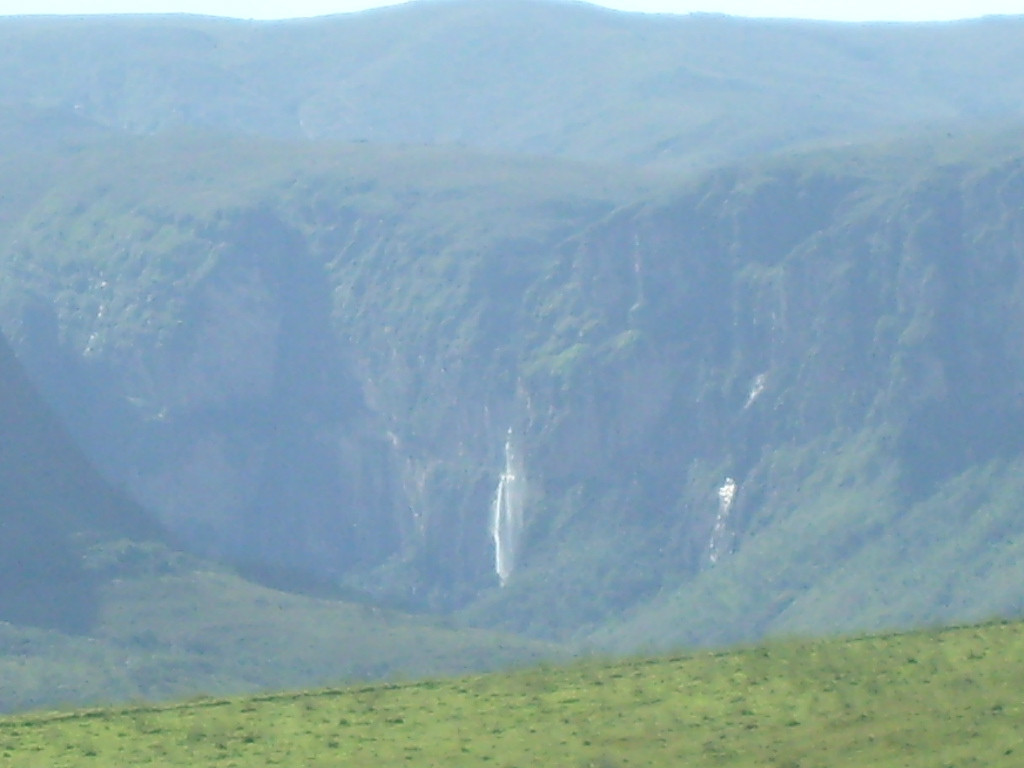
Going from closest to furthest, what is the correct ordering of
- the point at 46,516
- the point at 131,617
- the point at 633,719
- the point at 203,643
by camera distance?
A: the point at 633,719
the point at 203,643
the point at 131,617
the point at 46,516

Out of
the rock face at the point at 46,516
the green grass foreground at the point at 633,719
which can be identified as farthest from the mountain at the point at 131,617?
the green grass foreground at the point at 633,719

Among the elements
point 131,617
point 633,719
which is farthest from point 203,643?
point 633,719

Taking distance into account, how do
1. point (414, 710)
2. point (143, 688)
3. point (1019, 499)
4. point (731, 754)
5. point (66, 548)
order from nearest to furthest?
point (731, 754)
point (414, 710)
point (143, 688)
point (66, 548)
point (1019, 499)

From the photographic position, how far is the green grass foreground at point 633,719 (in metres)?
56.7

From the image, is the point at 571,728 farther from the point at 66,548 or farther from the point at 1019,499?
the point at 1019,499

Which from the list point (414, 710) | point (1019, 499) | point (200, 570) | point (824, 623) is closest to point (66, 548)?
point (200, 570)

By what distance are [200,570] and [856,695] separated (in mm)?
120163

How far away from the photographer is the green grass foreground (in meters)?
56.7

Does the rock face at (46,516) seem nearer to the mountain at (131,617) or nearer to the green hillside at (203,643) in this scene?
the mountain at (131,617)

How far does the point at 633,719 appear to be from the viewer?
59500mm

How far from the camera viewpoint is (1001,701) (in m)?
58.9

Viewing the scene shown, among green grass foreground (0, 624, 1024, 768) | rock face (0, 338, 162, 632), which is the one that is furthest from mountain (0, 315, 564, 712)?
green grass foreground (0, 624, 1024, 768)

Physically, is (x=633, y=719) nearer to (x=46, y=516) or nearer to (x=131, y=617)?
(x=131, y=617)

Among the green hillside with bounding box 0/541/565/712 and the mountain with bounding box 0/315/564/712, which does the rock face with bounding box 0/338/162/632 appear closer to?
the mountain with bounding box 0/315/564/712
